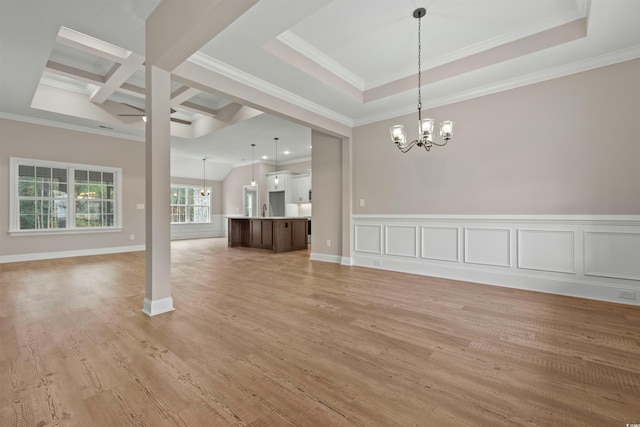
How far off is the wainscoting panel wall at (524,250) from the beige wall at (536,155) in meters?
0.16

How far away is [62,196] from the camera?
637 cm

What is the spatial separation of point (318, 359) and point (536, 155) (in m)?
3.75

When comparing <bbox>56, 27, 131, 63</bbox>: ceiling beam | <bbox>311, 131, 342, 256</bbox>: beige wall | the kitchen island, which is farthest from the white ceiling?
the kitchen island

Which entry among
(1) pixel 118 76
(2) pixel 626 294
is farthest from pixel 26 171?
(2) pixel 626 294

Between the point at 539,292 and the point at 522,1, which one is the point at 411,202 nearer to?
the point at 539,292

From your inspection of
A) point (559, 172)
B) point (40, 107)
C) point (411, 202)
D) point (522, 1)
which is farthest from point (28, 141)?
point (559, 172)

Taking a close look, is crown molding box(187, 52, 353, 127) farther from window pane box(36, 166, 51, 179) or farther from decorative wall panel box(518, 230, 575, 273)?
window pane box(36, 166, 51, 179)

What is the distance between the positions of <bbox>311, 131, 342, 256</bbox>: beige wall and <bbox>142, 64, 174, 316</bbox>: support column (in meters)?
3.45

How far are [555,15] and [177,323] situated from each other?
489 cm

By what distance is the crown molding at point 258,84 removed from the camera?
125 inches

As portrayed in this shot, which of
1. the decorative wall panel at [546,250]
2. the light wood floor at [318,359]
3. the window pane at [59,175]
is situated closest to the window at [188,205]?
the window pane at [59,175]

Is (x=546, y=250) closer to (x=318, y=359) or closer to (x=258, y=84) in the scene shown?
(x=318, y=359)

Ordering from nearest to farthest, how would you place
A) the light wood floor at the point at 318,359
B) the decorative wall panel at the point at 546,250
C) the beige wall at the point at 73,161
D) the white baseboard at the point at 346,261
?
the light wood floor at the point at 318,359 < the decorative wall panel at the point at 546,250 < the white baseboard at the point at 346,261 < the beige wall at the point at 73,161

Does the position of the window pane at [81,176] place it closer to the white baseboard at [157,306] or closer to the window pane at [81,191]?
the window pane at [81,191]
